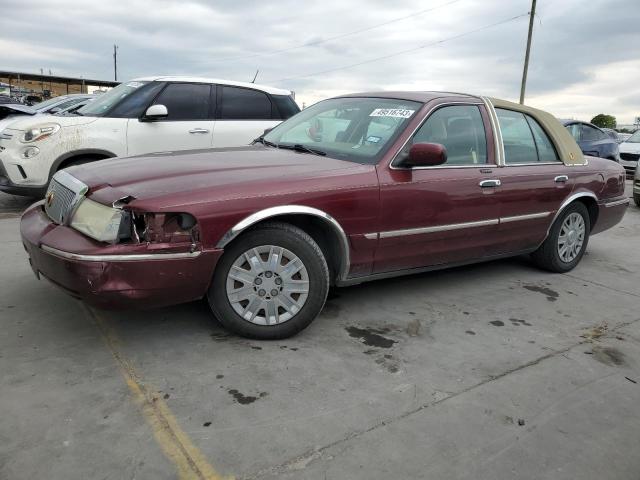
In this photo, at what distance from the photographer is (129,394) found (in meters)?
2.61

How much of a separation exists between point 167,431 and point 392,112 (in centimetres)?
268

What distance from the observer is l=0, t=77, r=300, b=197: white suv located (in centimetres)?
616

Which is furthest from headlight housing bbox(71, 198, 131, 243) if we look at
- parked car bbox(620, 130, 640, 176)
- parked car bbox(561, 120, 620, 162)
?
parked car bbox(620, 130, 640, 176)

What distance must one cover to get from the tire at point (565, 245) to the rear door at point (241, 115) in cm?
392

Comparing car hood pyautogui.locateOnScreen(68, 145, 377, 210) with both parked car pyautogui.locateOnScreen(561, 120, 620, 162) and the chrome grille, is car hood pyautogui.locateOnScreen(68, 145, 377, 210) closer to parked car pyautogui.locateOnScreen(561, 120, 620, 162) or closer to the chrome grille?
the chrome grille

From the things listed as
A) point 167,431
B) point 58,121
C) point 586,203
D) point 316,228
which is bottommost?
point 167,431

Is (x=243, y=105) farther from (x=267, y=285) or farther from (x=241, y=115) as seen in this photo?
(x=267, y=285)

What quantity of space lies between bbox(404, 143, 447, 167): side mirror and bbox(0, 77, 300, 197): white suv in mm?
3759

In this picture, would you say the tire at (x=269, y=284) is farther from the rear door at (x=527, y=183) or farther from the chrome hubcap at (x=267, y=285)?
the rear door at (x=527, y=183)

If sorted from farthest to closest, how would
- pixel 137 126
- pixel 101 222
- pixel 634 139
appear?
pixel 634 139 < pixel 137 126 < pixel 101 222

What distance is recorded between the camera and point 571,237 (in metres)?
5.12

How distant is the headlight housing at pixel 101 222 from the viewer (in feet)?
9.28

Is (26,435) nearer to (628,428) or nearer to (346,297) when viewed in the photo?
(346,297)

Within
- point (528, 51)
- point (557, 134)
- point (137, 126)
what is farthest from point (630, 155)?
point (528, 51)
